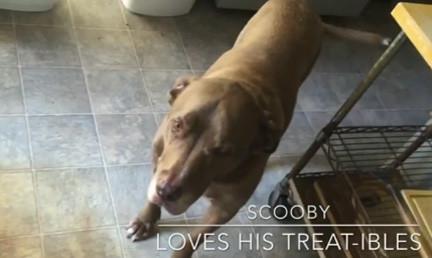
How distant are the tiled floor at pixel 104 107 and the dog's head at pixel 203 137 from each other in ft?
1.47

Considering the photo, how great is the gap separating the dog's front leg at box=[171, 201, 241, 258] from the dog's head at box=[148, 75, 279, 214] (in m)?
0.18

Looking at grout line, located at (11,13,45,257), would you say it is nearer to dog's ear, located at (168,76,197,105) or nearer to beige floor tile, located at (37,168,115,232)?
beige floor tile, located at (37,168,115,232)

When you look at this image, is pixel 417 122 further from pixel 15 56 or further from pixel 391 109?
pixel 15 56

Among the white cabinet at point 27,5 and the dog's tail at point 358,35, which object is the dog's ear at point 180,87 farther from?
the white cabinet at point 27,5

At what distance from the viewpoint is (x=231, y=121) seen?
3.79 ft

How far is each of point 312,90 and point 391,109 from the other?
345 millimetres

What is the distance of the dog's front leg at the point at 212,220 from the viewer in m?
1.38

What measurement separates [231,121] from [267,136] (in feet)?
0.39

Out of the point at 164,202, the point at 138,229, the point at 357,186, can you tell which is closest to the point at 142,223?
the point at 138,229

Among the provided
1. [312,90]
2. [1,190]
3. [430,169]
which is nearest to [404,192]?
[430,169]

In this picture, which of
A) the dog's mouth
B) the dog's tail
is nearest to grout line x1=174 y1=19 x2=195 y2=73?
the dog's tail

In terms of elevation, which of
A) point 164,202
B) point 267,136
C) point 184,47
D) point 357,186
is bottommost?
point 184,47

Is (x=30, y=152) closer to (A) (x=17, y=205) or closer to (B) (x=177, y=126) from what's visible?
(A) (x=17, y=205)

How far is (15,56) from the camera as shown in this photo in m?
1.89
